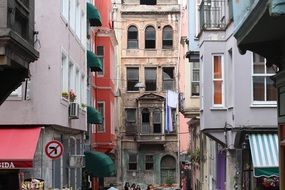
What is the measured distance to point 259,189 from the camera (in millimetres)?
20641

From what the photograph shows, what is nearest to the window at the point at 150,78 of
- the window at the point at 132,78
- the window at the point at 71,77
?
the window at the point at 132,78

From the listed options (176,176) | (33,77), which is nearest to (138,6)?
(176,176)

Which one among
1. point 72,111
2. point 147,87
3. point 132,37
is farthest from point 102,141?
point 72,111

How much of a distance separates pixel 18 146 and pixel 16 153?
40 cm

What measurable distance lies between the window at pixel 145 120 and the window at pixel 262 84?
34755 millimetres

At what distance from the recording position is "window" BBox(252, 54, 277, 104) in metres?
21.4

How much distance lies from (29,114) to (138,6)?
119ft

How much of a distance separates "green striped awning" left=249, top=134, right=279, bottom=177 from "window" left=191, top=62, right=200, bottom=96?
38.3 ft

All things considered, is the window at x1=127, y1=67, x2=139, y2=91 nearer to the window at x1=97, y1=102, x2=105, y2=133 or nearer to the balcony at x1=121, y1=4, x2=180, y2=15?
the balcony at x1=121, y1=4, x2=180, y2=15

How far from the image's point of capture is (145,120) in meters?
56.7

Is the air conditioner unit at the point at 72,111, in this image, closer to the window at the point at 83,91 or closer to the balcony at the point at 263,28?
the window at the point at 83,91

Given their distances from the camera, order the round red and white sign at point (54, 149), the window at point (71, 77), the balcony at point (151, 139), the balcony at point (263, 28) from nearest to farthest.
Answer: the balcony at point (263, 28) → the round red and white sign at point (54, 149) → the window at point (71, 77) → the balcony at point (151, 139)

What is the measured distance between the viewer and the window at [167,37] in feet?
185

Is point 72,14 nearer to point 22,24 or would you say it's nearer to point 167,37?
point 22,24
